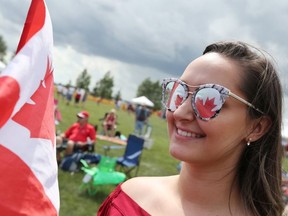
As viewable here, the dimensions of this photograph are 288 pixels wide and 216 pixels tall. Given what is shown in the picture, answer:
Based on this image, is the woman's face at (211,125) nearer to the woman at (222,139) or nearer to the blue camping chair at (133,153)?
the woman at (222,139)

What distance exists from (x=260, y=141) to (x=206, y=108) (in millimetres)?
369

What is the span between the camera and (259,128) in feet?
5.36

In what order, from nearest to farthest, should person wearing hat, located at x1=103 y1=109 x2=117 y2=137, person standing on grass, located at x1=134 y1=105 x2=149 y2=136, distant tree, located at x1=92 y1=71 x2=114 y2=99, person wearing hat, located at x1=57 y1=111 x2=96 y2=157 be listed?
person wearing hat, located at x1=57 y1=111 x2=96 y2=157 → person wearing hat, located at x1=103 y1=109 x2=117 y2=137 → person standing on grass, located at x1=134 y1=105 x2=149 y2=136 → distant tree, located at x1=92 y1=71 x2=114 y2=99

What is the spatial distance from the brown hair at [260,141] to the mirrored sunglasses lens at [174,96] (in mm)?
247

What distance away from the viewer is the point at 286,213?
→ 1712mm

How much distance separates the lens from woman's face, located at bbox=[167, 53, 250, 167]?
4.88ft

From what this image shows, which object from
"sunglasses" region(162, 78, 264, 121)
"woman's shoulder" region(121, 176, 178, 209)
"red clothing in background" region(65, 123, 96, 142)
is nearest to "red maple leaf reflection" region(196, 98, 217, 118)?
"sunglasses" region(162, 78, 264, 121)

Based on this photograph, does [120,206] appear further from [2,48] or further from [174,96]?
[2,48]

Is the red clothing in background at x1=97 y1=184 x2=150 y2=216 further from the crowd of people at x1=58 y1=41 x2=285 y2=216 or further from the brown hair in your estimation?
the brown hair

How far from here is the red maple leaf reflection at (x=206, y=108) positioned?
4.87 feet

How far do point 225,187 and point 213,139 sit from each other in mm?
295

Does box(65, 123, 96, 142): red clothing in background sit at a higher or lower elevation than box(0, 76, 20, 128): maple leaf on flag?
lower

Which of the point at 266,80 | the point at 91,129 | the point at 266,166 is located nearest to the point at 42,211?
the point at 266,166

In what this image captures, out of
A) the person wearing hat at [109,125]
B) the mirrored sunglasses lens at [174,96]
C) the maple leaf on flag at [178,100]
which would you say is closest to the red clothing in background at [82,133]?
the person wearing hat at [109,125]
